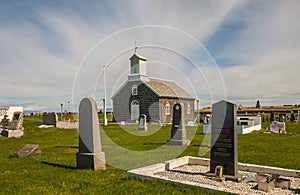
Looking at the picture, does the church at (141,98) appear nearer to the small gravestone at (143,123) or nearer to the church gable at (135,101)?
the church gable at (135,101)

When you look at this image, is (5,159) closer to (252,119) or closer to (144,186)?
(144,186)

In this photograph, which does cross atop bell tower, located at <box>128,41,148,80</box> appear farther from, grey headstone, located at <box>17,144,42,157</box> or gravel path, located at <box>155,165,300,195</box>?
gravel path, located at <box>155,165,300,195</box>

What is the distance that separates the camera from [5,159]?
382 inches

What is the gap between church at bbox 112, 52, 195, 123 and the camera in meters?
33.3

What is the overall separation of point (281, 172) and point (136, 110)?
27.7 meters

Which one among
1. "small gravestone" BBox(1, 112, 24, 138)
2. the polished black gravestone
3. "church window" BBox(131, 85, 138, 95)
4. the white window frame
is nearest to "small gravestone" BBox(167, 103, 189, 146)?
the polished black gravestone

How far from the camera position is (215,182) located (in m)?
6.58

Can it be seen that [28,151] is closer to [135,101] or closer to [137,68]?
[135,101]

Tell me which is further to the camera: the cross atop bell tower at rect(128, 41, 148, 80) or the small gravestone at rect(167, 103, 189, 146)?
the cross atop bell tower at rect(128, 41, 148, 80)

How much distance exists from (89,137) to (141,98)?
26.2 m

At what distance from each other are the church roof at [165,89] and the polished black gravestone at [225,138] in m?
26.1

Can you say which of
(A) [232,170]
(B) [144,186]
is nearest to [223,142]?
(A) [232,170]

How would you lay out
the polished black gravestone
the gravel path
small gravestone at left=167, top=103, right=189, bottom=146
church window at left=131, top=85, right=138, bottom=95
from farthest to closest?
church window at left=131, top=85, right=138, bottom=95 → small gravestone at left=167, top=103, right=189, bottom=146 → the polished black gravestone → the gravel path

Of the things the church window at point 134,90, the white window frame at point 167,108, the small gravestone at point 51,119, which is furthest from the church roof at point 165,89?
the small gravestone at point 51,119
